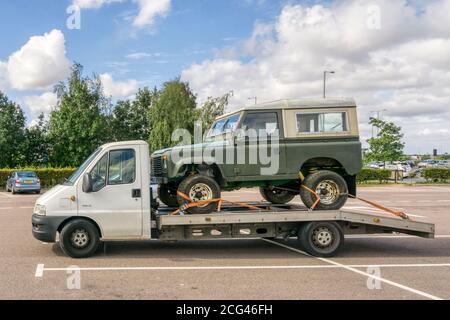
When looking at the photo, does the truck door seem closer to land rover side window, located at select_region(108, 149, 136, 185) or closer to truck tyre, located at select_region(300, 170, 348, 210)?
land rover side window, located at select_region(108, 149, 136, 185)

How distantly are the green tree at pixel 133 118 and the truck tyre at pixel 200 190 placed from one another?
51.4 metres

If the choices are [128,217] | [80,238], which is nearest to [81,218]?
[80,238]

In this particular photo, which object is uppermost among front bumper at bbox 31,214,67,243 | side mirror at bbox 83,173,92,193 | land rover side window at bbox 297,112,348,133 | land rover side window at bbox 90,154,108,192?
land rover side window at bbox 297,112,348,133

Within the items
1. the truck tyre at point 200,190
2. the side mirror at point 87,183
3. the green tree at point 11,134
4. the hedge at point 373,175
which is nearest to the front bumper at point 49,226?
the side mirror at point 87,183

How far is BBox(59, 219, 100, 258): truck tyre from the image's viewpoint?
26.4 ft

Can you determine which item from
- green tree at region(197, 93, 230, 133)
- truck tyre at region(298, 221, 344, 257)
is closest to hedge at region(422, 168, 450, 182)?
green tree at region(197, 93, 230, 133)

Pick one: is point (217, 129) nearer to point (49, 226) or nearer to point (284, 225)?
point (284, 225)

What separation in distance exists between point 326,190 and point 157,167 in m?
3.29

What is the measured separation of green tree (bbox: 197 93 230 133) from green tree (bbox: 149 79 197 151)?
4.87ft

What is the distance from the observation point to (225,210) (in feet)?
29.8

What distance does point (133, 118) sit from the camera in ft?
200
